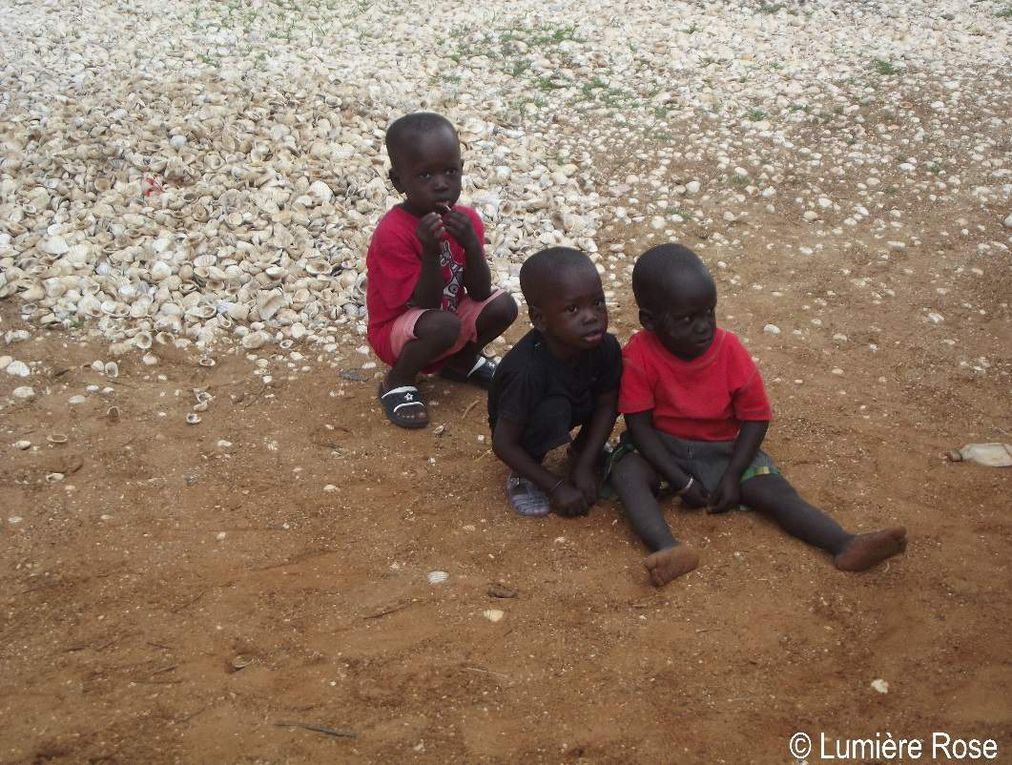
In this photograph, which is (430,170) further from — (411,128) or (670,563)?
(670,563)

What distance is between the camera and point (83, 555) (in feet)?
10.2

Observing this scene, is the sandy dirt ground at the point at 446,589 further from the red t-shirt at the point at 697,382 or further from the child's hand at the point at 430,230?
the child's hand at the point at 430,230

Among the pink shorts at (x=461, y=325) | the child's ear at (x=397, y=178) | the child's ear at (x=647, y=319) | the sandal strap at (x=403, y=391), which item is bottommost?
the sandal strap at (x=403, y=391)

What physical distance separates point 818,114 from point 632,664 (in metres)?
5.01

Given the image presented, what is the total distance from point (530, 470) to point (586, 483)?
21cm

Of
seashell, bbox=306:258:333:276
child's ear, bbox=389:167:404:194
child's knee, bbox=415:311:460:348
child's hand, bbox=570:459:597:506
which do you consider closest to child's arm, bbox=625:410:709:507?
child's hand, bbox=570:459:597:506

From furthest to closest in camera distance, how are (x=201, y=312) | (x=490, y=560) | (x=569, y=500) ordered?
(x=201, y=312) < (x=569, y=500) < (x=490, y=560)

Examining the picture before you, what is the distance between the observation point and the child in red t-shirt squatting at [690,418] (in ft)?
9.70

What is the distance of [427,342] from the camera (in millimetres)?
3826

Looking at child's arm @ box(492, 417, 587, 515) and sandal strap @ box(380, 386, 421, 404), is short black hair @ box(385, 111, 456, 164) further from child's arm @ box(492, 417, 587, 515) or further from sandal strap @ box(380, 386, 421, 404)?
child's arm @ box(492, 417, 587, 515)

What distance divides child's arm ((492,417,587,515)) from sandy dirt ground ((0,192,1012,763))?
0.33 ft

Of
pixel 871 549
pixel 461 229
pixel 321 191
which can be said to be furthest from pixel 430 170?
pixel 871 549

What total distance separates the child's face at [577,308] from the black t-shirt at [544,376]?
14 centimetres

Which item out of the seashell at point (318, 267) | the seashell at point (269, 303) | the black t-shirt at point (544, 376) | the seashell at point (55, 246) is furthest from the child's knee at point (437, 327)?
the seashell at point (55, 246)
